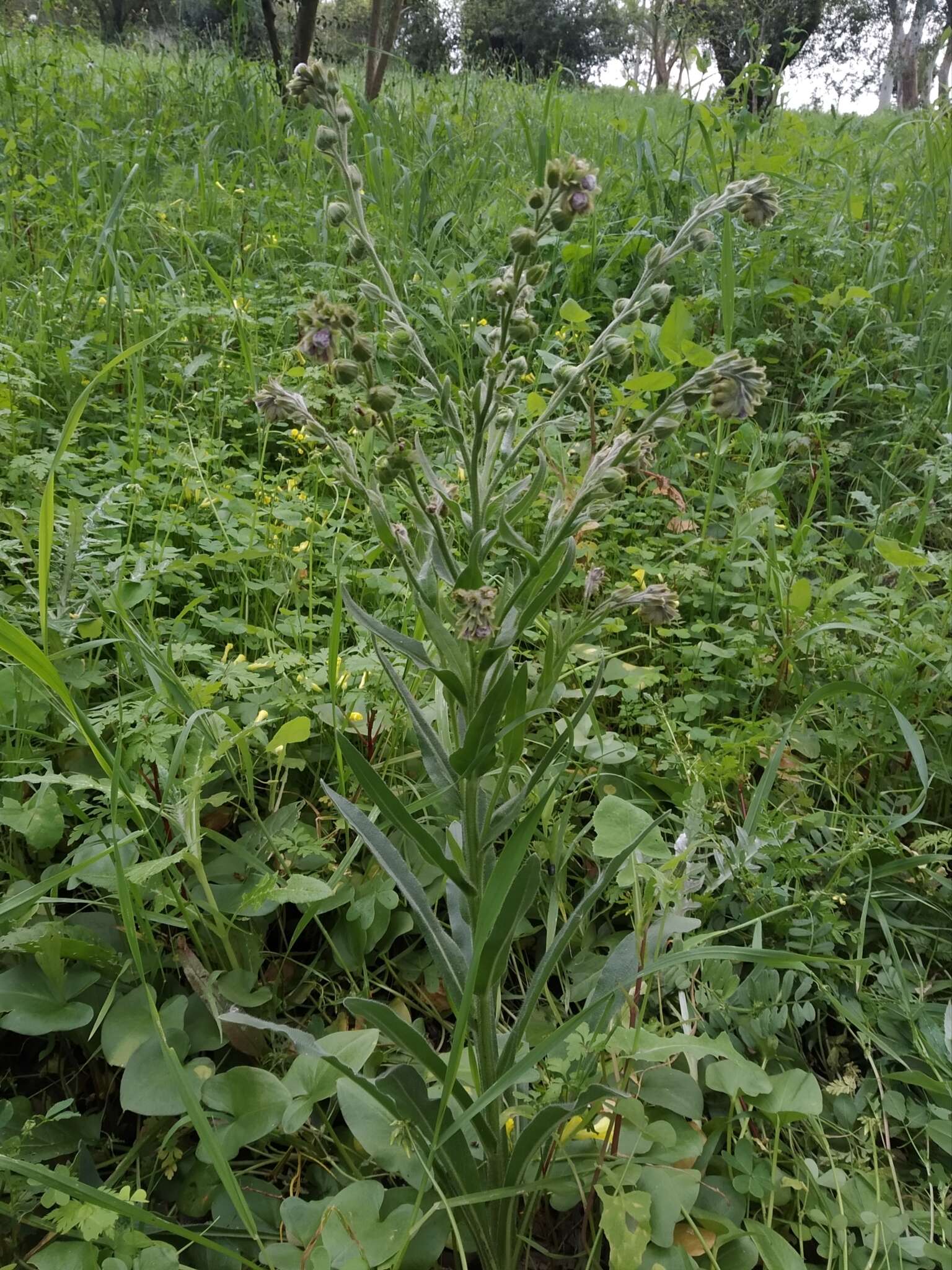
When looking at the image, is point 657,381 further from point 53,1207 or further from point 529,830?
point 53,1207

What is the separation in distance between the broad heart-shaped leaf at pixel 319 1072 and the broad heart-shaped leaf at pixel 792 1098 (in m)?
0.56

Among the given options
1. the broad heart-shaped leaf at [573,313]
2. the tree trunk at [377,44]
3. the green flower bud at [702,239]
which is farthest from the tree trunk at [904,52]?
the green flower bud at [702,239]

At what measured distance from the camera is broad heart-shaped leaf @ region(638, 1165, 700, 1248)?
3.48 ft

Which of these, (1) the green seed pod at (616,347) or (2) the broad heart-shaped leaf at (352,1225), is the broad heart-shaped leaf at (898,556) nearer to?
(1) the green seed pod at (616,347)

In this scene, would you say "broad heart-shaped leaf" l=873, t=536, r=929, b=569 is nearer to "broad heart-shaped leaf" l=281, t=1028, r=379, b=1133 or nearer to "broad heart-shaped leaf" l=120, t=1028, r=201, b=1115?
"broad heart-shaped leaf" l=281, t=1028, r=379, b=1133

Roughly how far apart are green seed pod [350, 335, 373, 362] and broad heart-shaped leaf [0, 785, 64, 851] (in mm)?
846

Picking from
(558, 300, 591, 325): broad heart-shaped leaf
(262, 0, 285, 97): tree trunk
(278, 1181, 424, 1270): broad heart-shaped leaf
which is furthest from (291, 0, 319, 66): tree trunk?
(278, 1181, 424, 1270): broad heart-shaped leaf

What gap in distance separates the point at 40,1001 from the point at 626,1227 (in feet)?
2.74

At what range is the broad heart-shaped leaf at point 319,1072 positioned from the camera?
44.3 inches

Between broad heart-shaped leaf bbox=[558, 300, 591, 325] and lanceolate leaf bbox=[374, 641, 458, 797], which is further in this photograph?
broad heart-shaped leaf bbox=[558, 300, 591, 325]

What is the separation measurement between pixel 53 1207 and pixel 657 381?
5.91 ft

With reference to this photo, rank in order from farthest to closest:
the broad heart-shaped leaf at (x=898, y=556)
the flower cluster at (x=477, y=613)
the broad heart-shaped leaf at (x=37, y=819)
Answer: the broad heart-shaped leaf at (x=898, y=556), the broad heart-shaped leaf at (x=37, y=819), the flower cluster at (x=477, y=613)

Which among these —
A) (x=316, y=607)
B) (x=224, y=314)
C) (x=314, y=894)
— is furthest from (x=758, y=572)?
(x=224, y=314)

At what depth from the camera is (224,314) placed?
2.97m
